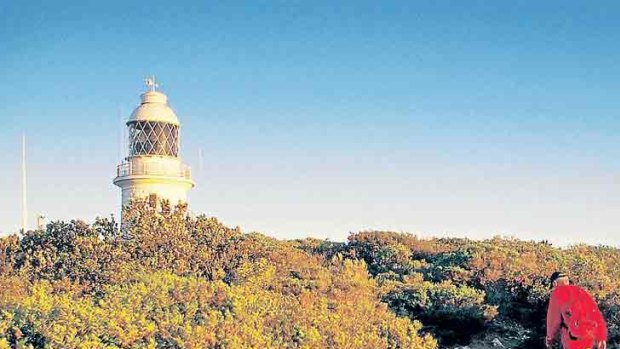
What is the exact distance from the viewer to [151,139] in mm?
19844

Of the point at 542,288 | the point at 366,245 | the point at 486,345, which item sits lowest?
the point at 486,345

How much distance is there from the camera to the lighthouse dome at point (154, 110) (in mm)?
19812

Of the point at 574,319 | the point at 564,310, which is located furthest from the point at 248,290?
the point at 574,319

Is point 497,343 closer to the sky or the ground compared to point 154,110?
closer to the ground

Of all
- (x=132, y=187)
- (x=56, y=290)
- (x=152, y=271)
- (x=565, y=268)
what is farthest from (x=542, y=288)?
(x=132, y=187)

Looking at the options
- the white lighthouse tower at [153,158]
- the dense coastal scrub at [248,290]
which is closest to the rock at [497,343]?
the dense coastal scrub at [248,290]

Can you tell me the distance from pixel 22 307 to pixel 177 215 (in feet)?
22.7

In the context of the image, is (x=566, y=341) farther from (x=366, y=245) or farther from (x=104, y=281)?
(x=366, y=245)

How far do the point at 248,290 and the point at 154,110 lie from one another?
36.2ft

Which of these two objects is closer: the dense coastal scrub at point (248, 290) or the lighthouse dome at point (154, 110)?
the dense coastal scrub at point (248, 290)

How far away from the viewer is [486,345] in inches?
478

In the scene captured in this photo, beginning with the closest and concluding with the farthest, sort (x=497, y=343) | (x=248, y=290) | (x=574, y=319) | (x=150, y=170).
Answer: (x=574, y=319) < (x=248, y=290) < (x=497, y=343) < (x=150, y=170)

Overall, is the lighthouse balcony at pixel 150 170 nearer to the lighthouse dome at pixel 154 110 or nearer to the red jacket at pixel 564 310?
the lighthouse dome at pixel 154 110

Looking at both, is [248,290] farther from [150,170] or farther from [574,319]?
[150,170]
